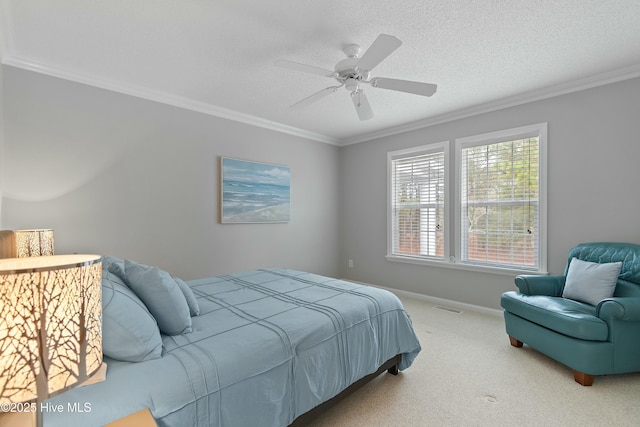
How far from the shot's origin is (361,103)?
2.62 m

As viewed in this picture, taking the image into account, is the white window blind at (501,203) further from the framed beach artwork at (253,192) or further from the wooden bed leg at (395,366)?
the framed beach artwork at (253,192)

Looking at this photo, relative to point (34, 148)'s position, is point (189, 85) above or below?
above

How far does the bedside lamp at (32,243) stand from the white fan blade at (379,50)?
267 centimetres

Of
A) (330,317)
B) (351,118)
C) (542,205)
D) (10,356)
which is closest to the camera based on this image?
(10,356)

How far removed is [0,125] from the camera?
243 cm

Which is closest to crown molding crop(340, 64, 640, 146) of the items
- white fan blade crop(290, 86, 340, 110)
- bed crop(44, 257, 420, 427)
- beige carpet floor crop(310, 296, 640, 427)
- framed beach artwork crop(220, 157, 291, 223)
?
framed beach artwork crop(220, 157, 291, 223)

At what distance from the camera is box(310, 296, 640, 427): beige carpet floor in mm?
1834

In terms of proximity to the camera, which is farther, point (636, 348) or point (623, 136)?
point (623, 136)

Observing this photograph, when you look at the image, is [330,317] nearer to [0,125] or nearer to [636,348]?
[636,348]

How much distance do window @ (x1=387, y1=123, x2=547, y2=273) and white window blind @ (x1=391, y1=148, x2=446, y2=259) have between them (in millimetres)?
14

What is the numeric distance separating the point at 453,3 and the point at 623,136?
2.33 m

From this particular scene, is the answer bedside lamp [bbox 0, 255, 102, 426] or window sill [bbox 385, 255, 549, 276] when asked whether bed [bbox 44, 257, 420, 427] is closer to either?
bedside lamp [bbox 0, 255, 102, 426]

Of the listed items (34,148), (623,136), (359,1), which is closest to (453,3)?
(359,1)

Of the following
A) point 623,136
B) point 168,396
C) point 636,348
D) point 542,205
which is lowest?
point 636,348
